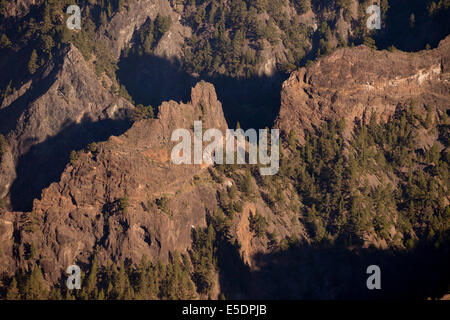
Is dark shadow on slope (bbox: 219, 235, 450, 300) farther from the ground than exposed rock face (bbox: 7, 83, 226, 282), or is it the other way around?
exposed rock face (bbox: 7, 83, 226, 282)

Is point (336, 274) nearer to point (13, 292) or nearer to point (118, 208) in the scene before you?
point (118, 208)

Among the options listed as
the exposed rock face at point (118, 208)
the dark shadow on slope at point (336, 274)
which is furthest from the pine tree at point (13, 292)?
the dark shadow on slope at point (336, 274)

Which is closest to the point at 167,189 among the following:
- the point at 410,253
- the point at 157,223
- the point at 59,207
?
the point at 157,223

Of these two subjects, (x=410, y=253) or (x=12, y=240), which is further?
(x=410, y=253)

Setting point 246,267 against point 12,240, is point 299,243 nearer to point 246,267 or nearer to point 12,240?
point 246,267

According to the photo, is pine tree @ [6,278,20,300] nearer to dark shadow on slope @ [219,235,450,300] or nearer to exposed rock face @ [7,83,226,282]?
exposed rock face @ [7,83,226,282]

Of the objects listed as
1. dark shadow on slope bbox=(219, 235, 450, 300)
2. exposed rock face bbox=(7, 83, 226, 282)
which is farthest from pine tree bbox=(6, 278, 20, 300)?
dark shadow on slope bbox=(219, 235, 450, 300)

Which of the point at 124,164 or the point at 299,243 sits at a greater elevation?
the point at 124,164

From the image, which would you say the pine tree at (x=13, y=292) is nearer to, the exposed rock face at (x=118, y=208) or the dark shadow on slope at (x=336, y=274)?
the exposed rock face at (x=118, y=208)

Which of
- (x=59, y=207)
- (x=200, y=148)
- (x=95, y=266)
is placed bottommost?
(x=95, y=266)
